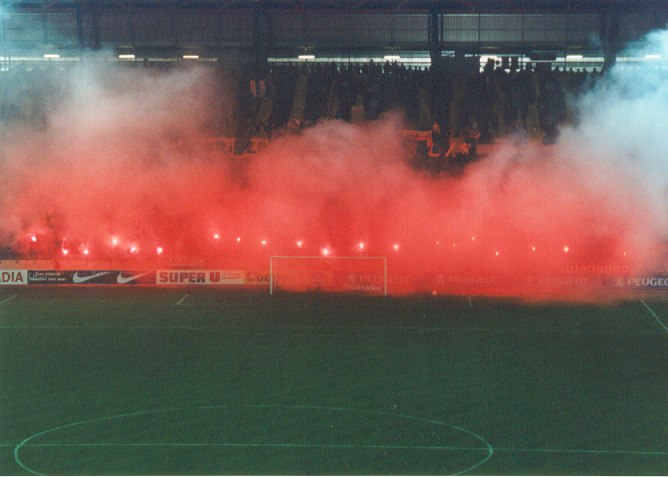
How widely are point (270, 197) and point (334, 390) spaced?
32.6ft

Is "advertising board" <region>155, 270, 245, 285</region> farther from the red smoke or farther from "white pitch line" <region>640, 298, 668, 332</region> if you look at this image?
"white pitch line" <region>640, 298, 668, 332</region>

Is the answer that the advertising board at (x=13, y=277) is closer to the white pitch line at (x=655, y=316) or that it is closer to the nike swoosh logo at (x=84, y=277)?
the nike swoosh logo at (x=84, y=277)

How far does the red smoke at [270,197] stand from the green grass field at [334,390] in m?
3.23

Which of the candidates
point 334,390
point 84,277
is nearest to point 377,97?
point 84,277

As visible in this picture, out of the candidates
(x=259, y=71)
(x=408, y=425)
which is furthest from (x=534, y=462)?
(x=259, y=71)

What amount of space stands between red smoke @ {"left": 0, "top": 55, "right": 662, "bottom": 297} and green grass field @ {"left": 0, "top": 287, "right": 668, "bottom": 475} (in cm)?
323

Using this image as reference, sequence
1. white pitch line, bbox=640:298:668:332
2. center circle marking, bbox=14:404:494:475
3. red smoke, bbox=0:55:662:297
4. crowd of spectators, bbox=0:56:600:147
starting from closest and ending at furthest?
center circle marking, bbox=14:404:494:475, white pitch line, bbox=640:298:668:332, red smoke, bbox=0:55:662:297, crowd of spectators, bbox=0:56:600:147

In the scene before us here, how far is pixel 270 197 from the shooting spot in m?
19.0

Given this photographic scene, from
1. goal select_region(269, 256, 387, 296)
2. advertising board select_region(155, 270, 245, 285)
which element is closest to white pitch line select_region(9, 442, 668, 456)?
goal select_region(269, 256, 387, 296)

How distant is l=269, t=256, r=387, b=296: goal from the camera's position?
17.9m

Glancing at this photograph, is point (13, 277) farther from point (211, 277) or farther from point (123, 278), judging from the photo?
point (211, 277)

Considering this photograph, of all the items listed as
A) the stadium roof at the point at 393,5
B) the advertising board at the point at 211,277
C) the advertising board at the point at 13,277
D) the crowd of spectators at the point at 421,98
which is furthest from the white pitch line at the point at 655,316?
the advertising board at the point at 13,277

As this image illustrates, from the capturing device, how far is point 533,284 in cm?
1781

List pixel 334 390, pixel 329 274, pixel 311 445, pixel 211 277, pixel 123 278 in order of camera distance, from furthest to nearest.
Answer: pixel 123 278 < pixel 211 277 < pixel 329 274 < pixel 334 390 < pixel 311 445
